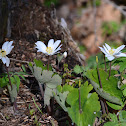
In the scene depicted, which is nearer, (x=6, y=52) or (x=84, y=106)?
Result: (x=84, y=106)

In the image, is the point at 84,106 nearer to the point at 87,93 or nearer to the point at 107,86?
the point at 87,93

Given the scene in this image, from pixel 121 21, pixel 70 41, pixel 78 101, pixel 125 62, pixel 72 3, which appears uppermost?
pixel 72 3

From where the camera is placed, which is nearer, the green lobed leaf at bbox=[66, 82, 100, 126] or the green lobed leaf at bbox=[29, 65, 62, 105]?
the green lobed leaf at bbox=[66, 82, 100, 126]

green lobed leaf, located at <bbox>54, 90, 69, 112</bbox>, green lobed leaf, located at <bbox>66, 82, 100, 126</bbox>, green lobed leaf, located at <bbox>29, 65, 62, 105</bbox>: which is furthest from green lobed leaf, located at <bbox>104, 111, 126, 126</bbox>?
green lobed leaf, located at <bbox>29, 65, 62, 105</bbox>

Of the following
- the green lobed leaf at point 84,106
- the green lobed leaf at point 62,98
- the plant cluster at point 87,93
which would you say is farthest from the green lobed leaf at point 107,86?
the green lobed leaf at point 62,98

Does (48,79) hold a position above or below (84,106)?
above

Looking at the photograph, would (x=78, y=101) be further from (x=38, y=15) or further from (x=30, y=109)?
(x=38, y=15)

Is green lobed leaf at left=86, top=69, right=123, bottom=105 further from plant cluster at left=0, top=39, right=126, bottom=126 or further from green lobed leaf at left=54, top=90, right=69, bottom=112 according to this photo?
green lobed leaf at left=54, top=90, right=69, bottom=112

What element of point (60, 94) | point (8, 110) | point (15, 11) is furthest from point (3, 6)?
point (60, 94)

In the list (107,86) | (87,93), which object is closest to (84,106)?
(87,93)

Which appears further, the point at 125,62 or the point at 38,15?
the point at 38,15

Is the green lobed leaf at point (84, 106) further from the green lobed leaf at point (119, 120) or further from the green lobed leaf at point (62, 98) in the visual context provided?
the green lobed leaf at point (119, 120)
